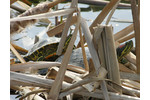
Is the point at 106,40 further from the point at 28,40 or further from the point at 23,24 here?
the point at 28,40

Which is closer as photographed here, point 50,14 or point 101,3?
point 50,14

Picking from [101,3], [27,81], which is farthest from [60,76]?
[101,3]

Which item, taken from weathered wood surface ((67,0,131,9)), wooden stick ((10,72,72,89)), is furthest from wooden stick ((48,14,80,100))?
weathered wood surface ((67,0,131,9))

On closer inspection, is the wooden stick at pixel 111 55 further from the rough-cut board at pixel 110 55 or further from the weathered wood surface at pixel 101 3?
the weathered wood surface at pixel 101 3

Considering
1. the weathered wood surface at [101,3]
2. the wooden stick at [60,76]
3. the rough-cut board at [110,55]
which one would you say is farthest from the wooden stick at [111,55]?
the weathered wood surface at [101,3]

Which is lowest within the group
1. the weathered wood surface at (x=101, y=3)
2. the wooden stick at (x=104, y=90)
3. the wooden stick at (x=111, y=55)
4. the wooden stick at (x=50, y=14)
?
the wooden stick at (x=104, y=90)

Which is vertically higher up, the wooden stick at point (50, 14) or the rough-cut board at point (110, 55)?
the wooden stick at point (50, 14)

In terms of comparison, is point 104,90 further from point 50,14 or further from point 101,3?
point 101,3

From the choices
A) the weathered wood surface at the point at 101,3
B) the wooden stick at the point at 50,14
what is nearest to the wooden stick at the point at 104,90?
the wooden stick at the point at 50,14

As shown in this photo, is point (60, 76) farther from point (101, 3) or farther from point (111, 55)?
point (101, 3)

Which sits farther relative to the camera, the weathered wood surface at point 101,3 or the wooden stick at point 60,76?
the weathered wood surface at point 101,3

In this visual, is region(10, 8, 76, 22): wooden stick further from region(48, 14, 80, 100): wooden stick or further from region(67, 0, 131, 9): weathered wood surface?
region(67, 0, 131, 9): weathered wood surface

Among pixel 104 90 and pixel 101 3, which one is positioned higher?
pixel 101 3

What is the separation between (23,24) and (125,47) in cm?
62
